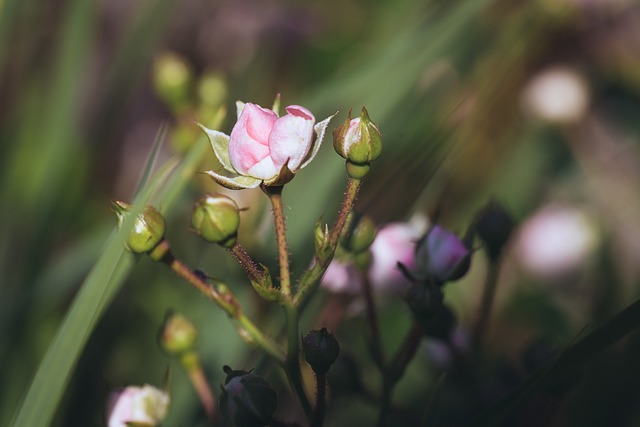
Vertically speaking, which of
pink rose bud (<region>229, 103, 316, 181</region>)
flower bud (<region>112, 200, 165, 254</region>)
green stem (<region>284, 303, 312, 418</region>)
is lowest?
green stem (<region>284, 303, 312, 418</region>)

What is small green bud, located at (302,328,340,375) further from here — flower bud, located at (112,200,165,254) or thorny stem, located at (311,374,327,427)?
flower bud, located at (112,200,165,254)

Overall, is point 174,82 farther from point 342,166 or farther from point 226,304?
point 226,304

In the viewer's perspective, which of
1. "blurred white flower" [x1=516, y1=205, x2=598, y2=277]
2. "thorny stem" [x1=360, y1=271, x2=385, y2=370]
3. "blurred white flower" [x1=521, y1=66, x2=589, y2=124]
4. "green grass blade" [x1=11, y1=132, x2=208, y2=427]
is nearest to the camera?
"green grass blade" [x1=11, y1=132, x2=208, y2=427]

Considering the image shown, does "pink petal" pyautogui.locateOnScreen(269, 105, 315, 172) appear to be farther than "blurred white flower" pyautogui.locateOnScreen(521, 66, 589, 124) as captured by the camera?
No

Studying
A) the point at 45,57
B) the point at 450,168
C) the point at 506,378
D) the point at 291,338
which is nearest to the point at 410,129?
the point at 450,168

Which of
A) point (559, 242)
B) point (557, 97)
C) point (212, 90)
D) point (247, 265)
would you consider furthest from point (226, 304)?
point (557, 97)

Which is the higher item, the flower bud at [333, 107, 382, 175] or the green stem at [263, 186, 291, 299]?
the flower bud at [333, 107, 382, 175]

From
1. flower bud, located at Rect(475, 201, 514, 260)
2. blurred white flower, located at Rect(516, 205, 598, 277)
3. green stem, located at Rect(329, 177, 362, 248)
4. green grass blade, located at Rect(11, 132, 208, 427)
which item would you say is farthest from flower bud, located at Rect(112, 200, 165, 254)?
blurred white flower, located at Rect(516, 205, 598, 277)

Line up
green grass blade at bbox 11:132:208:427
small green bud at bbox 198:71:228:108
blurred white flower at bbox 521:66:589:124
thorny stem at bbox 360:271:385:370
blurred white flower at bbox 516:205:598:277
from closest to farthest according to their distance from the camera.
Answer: green grass blade at bbox 11:132:208:427, thorny stem at bbox 360:271:385:370, small green bud at bbox 198:71:228:108, blurred white flower at bbox 516:205:598:277, blurred white flower at bbox 521:66:589:124
